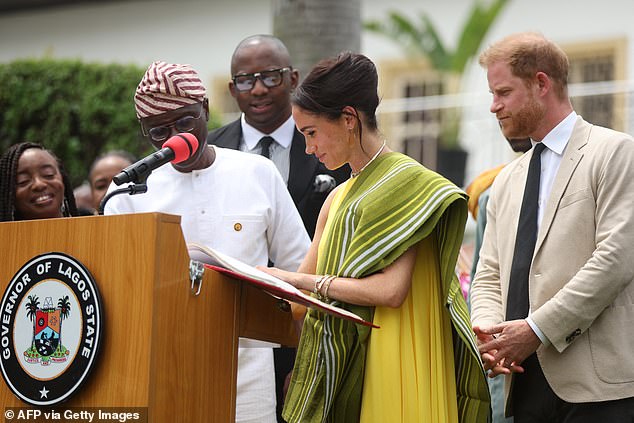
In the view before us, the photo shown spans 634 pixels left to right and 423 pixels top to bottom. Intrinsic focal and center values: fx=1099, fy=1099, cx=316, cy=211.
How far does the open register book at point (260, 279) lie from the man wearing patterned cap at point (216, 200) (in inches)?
31.4

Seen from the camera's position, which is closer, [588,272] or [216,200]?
[588,272]

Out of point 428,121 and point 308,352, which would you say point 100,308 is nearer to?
point 308,352

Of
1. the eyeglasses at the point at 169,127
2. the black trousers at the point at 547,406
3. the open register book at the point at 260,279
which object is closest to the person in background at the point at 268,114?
the eyeglasses at the point at 169,127

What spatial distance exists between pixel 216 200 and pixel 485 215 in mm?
1604

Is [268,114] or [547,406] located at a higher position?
[268,114]

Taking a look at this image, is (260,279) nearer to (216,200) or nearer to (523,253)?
(216,200)

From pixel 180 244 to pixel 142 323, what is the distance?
11.4 inches

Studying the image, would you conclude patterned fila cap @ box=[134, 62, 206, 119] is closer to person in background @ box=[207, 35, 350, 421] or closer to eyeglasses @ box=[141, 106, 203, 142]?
eyeglasses @ box=[141, 106, 203, 142]

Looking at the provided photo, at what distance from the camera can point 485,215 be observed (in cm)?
554

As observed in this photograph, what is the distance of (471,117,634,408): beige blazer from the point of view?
13.5 feet

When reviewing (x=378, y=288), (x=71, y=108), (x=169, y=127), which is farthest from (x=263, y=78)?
(x=71, y=108)

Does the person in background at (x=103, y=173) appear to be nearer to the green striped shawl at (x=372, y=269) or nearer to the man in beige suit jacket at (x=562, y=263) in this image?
the man in beige suit jacket at (x=562, y=263)

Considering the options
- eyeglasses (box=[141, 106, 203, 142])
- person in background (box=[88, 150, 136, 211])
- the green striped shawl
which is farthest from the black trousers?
person in background (box=[88, 150, 136, 211])

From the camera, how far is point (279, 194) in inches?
185
